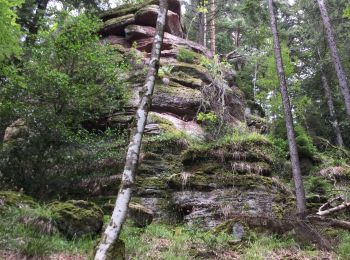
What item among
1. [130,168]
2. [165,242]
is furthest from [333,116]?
[130,168]

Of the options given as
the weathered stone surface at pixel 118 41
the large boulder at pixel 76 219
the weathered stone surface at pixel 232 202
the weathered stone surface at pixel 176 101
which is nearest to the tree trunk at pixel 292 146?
the weathered stone surface at pixel 232 202

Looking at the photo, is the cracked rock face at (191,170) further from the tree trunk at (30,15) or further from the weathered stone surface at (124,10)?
the weathered stone surface at (124,10)

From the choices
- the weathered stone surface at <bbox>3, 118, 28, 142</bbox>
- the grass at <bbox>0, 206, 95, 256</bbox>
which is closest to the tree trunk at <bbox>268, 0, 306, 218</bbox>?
the grass at <bbox>0, 206, 95, 256</bbox>

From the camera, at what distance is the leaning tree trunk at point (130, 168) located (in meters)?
6.63

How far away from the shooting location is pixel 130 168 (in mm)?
7398

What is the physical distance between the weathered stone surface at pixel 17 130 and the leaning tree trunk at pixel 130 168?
547cm

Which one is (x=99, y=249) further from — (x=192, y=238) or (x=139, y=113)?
(x=192, y=238)

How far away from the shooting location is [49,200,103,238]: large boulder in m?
8.26

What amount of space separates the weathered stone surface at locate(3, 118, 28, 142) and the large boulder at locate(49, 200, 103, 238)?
4.02m

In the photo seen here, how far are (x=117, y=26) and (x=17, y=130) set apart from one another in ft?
39.7

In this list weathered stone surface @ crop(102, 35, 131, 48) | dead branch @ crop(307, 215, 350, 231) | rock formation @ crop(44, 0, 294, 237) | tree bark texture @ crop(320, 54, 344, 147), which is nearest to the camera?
dead branch @ crop(307, 215, 350, 231)

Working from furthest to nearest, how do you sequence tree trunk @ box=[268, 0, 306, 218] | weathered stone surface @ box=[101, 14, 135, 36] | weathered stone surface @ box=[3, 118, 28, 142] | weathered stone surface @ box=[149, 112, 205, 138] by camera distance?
weathered stone surface @ box=[101, 14, 135, 36]
weathered stone surface @ box=[149, 112, 205, 138]
tree trunk @ box=[268, 0, 306, 218]
weathered stone surface @ box=[3, 118, 28, 142]

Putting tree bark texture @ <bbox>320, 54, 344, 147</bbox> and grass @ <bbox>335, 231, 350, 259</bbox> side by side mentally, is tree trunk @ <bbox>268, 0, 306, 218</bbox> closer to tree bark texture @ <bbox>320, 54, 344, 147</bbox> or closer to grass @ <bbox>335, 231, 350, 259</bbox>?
grass @ <bbox>335, 231, 350, 259</bbox>

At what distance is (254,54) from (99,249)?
24023 millimetres
